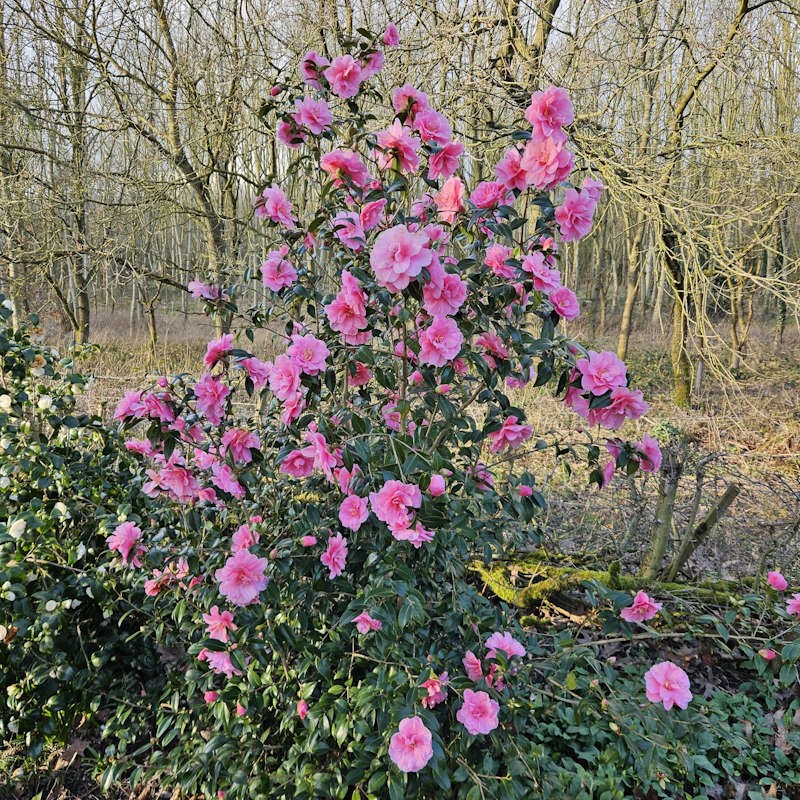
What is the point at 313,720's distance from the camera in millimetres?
1524

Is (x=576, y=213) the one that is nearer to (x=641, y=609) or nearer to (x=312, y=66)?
(x=312, y=66)

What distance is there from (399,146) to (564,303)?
547 millimetres

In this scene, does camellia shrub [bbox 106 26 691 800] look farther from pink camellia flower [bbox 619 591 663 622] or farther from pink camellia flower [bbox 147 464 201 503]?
pink camellia flower [bbox 619 591 663 622]

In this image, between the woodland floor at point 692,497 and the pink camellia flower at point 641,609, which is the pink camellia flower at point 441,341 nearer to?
the pink camellia flower at point 641,609

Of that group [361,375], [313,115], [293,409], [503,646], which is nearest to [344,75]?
[313,115]

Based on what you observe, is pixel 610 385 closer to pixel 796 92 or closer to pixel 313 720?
pixel 313 720

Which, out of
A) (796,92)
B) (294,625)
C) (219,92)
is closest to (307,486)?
(294,625)

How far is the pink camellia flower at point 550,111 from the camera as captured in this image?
1.26 meters

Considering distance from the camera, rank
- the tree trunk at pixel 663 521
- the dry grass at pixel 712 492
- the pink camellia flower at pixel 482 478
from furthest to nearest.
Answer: the dry grass at pixel 712 492, the tree trunk at pixel 663 521, the pink camellia flower at pixel 482 478

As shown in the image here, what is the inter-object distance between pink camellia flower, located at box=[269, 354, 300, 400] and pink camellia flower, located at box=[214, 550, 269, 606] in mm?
394

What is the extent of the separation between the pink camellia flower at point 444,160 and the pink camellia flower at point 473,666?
1.22 meters

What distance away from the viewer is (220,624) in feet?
4.97

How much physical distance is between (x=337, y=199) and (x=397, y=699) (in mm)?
1275

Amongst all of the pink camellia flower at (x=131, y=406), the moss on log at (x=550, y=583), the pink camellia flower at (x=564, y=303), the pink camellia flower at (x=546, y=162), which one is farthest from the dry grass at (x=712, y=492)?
the pink camellia flower at (x=131, y=406)
